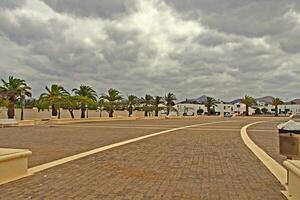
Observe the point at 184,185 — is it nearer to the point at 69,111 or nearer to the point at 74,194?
the point at 74,194

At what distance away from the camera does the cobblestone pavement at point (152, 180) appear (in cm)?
683

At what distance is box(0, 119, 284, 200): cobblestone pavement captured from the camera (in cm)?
683

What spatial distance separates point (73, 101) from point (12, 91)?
9.47 metres

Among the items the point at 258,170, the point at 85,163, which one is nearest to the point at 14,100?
the point at 85,163

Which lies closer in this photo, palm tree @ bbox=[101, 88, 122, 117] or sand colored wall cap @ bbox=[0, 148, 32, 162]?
sand colored wall cap @ bbox=[0, 148, 32, 162]

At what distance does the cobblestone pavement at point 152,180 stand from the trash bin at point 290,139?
0.70m

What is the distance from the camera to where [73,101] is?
5109 centimetres

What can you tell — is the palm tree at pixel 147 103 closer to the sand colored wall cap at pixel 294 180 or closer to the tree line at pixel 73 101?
the tree line at pixel 73 101

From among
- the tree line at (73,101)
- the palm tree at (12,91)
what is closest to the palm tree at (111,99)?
the tree line at (73,101)

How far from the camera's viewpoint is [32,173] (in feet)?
28.9

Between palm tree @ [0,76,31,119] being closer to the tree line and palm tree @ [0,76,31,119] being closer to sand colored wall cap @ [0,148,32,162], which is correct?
the tree line

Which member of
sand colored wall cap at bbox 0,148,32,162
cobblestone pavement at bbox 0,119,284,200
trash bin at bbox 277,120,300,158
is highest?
trash bin at bbox 277,120,300,158

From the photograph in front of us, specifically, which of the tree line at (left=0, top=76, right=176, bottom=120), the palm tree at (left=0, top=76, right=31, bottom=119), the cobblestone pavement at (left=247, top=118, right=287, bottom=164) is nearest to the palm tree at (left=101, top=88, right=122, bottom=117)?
the tree line at (left=0, top=76, right=176, bottom=120)

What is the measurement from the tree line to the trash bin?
37433mm
